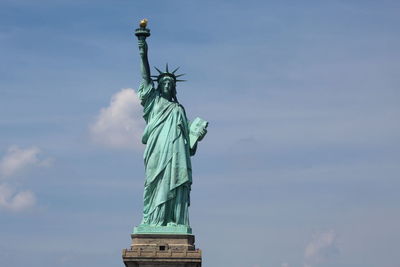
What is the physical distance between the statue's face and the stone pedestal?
6.52 metres

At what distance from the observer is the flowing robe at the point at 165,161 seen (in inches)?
2055

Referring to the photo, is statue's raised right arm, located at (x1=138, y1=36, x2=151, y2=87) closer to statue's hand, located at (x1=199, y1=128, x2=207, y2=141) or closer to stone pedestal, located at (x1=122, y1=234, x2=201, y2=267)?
statue's hand, located at (x1=199, y1=128, x2=207, y2=141)

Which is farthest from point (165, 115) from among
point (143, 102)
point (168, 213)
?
point (168, 213)

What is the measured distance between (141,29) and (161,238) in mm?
9186

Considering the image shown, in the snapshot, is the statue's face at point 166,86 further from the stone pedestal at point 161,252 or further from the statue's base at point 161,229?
the stone pedestal at point 161,252

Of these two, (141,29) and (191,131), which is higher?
(141,29)

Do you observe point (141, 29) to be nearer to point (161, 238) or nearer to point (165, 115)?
point (165, 115)

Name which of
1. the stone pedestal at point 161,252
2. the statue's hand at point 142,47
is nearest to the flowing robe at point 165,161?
the stone pedestal at point 161,252

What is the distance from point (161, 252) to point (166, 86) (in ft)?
24.8

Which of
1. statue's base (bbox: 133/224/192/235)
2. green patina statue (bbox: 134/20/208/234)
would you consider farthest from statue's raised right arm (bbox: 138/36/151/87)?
statue's base (bbox: 133/224/192/235)

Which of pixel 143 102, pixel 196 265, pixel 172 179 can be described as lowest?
pixel 196 265

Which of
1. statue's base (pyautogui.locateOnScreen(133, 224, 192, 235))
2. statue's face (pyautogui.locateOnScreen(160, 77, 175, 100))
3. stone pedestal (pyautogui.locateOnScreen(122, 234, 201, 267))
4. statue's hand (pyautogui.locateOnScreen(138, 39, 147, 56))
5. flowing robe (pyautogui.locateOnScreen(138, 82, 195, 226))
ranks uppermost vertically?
statue's hand (pyautogui.locateOnScreen(138, 39, 147, 56))

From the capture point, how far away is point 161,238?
51469 mm

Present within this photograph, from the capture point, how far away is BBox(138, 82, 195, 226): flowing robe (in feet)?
171
